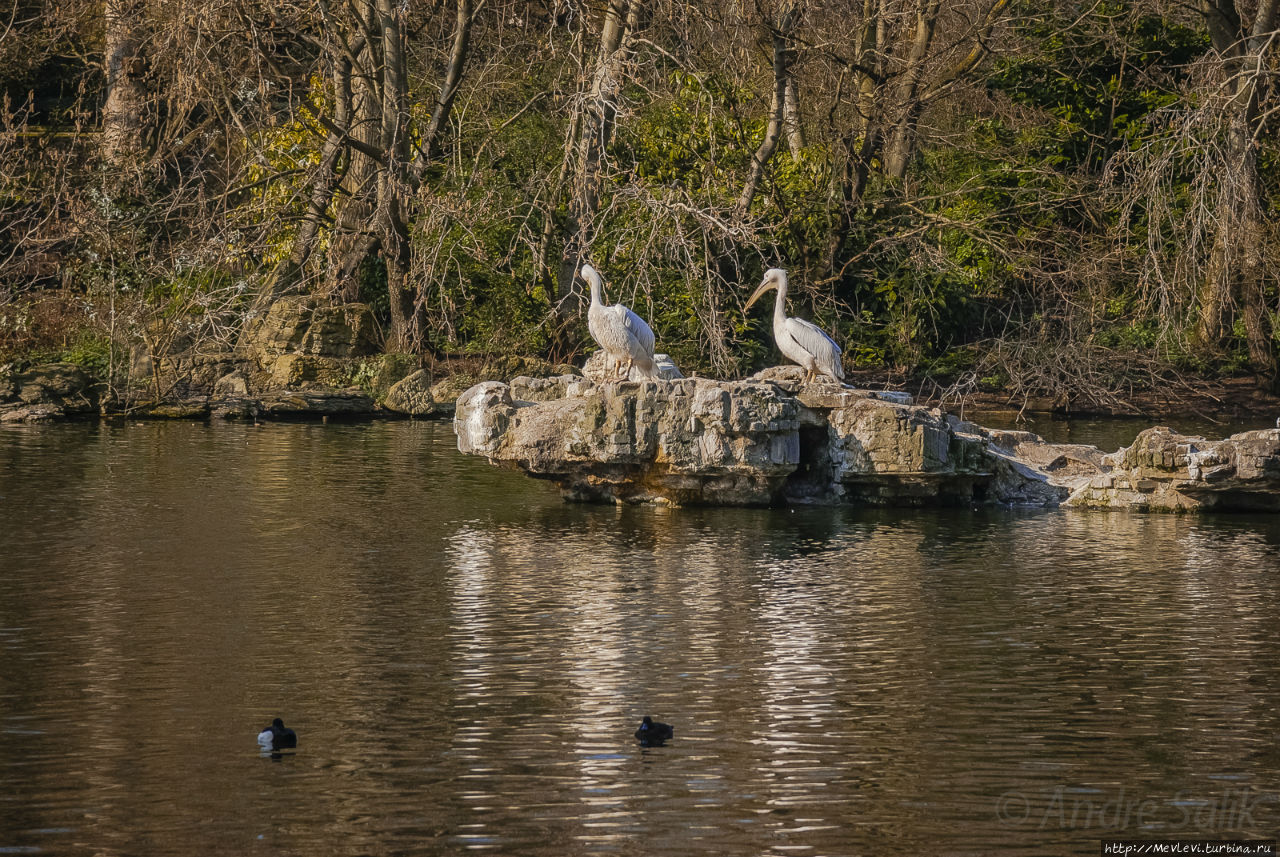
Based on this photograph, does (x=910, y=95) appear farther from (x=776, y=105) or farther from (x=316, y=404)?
(x=316, y=404)

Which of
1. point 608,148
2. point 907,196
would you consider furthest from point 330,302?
point 907,196

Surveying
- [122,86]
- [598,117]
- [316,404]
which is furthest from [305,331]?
[598,117]

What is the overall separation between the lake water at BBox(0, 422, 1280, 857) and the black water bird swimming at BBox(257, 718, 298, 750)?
0.35 ft

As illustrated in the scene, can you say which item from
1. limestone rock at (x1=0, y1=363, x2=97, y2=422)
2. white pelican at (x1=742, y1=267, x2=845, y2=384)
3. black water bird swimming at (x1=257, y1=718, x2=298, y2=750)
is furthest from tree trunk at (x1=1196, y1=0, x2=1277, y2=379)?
black water bird swimming at (x1=257, y1=718, x2=298, y2=750)

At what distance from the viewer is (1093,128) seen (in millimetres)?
25750

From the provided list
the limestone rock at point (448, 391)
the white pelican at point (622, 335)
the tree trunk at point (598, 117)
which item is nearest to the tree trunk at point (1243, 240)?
the tree trunk at point (598, 117)

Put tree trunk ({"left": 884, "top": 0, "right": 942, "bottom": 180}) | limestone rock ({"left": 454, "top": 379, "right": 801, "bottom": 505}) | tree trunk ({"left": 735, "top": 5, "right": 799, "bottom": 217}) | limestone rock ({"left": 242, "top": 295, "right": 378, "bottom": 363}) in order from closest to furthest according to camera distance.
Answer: limestone rock ({"left": 454, "top": 379, "right": 801, "bottom": 505}) → tree trunk ({"left": 735, "top": 5, "right": 799, "bottom": 217}) → tree trunk ({"left": 884, "top": 0, "right": 942, "bottom": 180}) → limestone rock ({"left": 242, "top": 295, "right": 378, "bottom": 363})

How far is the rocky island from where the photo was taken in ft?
45.0

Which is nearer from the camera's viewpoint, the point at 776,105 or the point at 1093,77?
the point at 776,105

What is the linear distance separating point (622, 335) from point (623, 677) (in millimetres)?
→ 6521

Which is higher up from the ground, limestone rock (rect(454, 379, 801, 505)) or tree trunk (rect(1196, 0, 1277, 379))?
tree trunk (rect(1196, 0, 1277, 379))

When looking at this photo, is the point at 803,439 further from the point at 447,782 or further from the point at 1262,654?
the point at 447,782

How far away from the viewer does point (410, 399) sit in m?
22.7

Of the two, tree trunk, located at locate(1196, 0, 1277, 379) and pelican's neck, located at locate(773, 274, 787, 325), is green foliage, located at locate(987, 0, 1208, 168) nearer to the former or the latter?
tree trunk, located at locate(1196, 0, 1277, 379)
